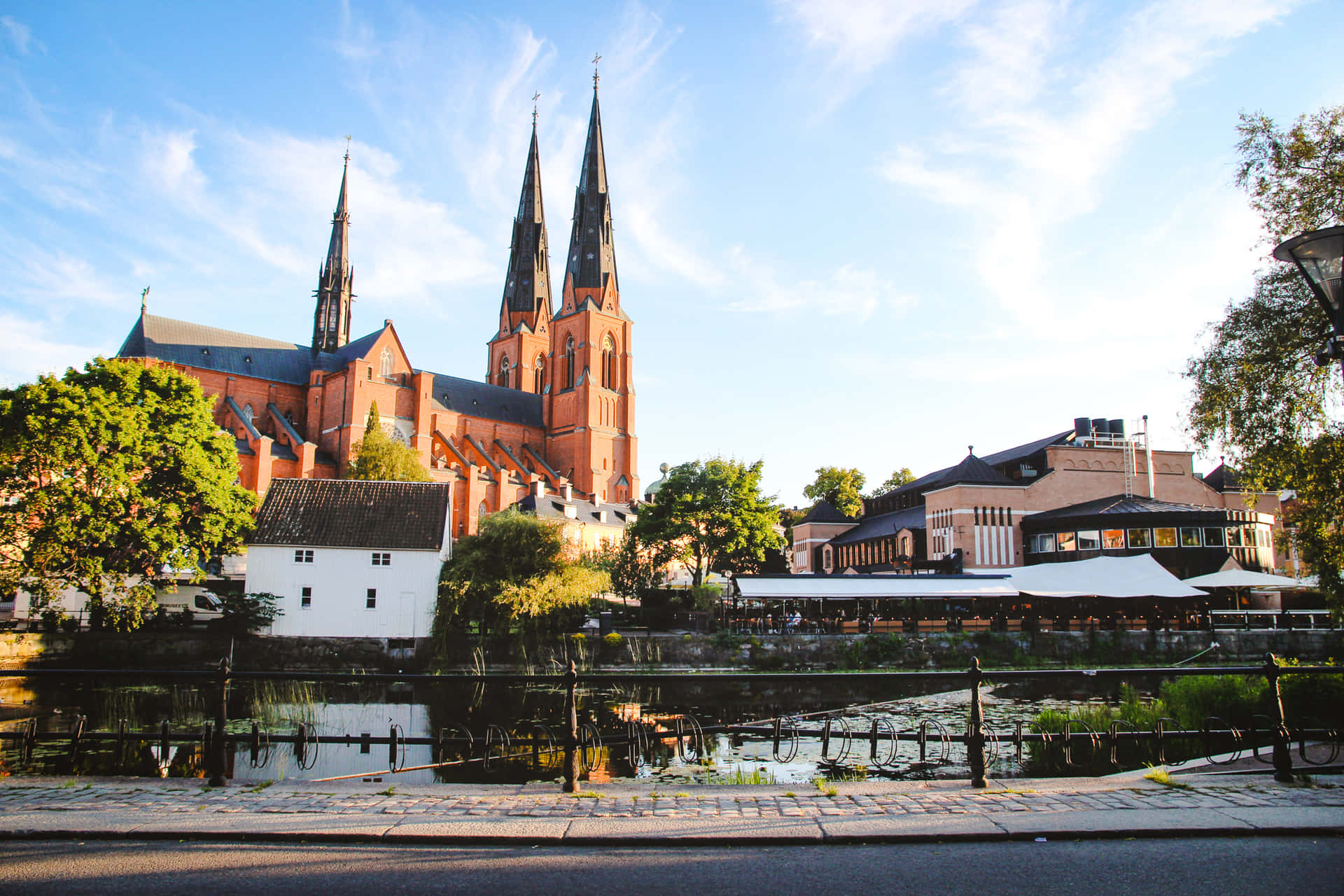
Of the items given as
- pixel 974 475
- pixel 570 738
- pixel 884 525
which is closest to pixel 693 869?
pixel 570 738

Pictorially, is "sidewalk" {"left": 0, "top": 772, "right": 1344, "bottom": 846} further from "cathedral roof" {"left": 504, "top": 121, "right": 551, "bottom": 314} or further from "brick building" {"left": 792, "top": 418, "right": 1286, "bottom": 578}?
"cathedral roof" {"left": 504, "top": 121, "right": 551, "bottom": 314}

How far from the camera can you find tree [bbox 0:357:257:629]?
3006 centimetres

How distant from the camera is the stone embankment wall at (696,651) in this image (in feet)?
104

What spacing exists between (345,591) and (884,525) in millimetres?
37867

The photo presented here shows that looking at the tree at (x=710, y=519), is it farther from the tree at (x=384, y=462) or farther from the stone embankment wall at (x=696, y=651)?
the tree at (x=384, y=462)

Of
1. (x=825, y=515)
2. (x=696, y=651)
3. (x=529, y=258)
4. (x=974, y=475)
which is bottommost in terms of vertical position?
(x=696, y=651)

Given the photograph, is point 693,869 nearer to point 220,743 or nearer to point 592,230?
point 220,743

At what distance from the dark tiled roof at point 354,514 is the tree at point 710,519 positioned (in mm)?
12993

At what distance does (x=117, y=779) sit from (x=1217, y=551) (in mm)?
47487

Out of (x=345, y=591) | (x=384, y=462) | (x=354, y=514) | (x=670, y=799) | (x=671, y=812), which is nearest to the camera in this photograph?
(x=671, y=812)

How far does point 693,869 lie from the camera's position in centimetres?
493

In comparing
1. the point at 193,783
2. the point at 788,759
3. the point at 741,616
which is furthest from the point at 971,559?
the point at 193,783

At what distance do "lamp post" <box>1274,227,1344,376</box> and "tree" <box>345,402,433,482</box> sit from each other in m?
52.1

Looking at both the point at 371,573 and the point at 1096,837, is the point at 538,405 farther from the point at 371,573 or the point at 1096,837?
the point at 1096,837
